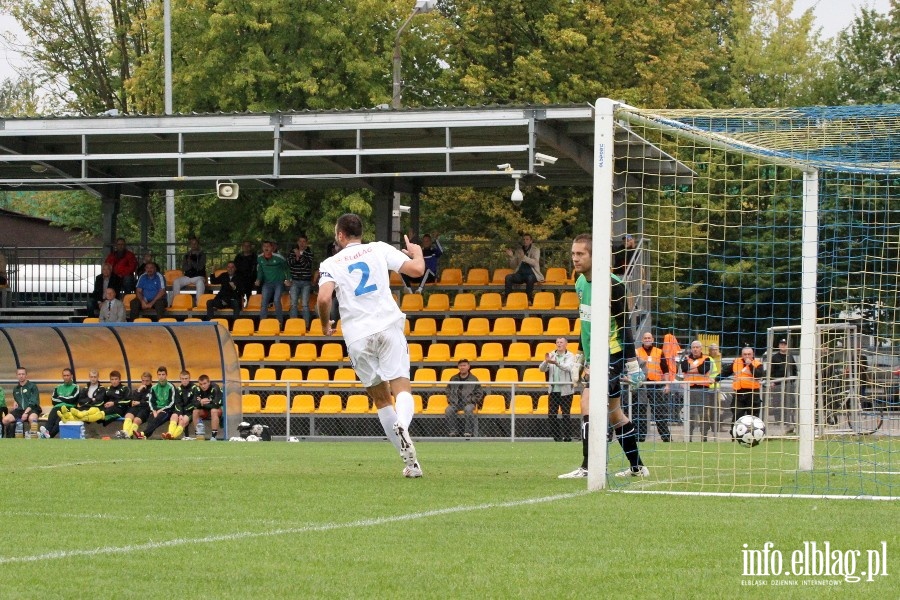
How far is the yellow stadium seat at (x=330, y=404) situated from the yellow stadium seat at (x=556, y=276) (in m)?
6.15

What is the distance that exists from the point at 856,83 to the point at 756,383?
103 feet

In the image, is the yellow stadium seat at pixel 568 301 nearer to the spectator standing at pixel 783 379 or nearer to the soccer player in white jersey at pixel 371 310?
the spectator standing at pixel 783 379

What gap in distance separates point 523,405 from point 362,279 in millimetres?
13492

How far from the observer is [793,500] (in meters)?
8.68

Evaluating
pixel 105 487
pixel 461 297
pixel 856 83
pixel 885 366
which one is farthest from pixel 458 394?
pixel 856 83

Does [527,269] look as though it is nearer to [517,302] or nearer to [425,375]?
[517,302]

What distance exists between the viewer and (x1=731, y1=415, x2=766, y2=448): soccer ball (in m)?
16.0

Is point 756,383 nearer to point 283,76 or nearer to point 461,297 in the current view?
point 461,297

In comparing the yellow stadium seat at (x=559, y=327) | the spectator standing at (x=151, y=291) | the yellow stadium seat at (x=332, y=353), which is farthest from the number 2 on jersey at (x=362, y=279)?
the spectator standing at (x=151, y=291)

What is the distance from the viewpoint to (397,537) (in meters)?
6.53

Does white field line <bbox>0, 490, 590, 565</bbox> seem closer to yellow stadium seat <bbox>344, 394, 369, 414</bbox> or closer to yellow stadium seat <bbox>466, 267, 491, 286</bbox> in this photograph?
yellow stadium seat <bbox>344, 394, 369, 414</bbox>

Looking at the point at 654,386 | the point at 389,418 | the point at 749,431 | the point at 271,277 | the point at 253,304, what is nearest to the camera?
the point at 389,418

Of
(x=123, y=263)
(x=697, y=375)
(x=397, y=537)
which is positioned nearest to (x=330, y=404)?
(x=697, y=375)

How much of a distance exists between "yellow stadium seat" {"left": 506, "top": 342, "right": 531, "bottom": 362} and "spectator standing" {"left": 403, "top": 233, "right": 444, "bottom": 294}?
2.79 metres
